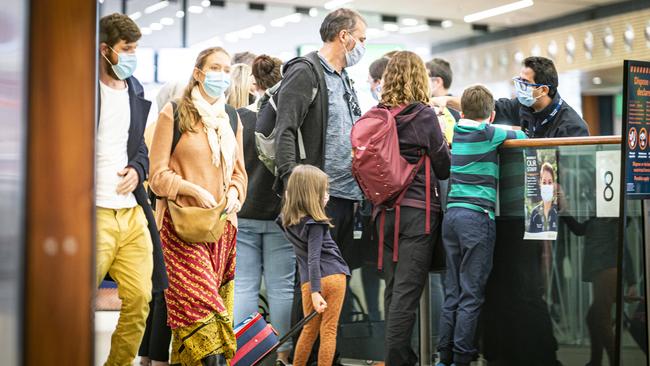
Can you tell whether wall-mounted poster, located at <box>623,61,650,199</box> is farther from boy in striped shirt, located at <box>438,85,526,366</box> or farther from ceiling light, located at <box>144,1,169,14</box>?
ceiling light, located at <box>144,1,169,14</box>

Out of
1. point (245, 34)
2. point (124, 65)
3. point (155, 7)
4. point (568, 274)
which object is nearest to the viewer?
point (124, 65)

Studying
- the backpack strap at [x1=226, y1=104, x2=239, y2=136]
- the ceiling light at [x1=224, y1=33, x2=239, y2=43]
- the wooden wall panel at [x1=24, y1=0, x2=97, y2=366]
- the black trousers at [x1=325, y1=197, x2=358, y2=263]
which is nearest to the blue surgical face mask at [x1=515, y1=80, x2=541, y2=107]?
the black trousers at [x1=325, y1=197, x2=358, y2=263]

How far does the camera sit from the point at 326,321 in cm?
432

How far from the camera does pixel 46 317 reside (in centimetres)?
182

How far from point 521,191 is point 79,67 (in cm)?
333

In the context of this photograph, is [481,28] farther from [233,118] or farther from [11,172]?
[11,172]

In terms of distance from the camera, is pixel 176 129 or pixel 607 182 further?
pixel 607 182

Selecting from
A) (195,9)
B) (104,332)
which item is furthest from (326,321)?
(195,9)

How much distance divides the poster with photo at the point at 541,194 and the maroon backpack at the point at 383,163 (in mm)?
598

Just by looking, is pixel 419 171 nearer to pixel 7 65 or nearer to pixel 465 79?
pixel 7 65

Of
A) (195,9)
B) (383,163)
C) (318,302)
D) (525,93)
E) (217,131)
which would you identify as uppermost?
(195,9)

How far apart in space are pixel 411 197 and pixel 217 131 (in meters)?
0.99

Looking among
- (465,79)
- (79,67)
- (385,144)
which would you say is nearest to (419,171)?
(385,144)

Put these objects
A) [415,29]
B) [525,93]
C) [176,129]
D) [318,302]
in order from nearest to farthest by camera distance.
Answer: [176,129], [318,302], [525,93], [415,29]
